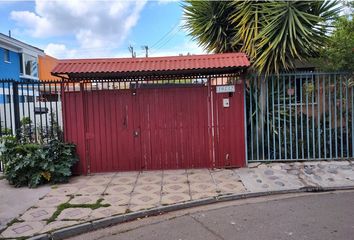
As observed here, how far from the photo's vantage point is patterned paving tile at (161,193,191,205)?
6.48 meters

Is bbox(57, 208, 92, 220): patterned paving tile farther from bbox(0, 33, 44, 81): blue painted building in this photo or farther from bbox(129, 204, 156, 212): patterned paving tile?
bbox(0, 33, 44, 81): blue painted building

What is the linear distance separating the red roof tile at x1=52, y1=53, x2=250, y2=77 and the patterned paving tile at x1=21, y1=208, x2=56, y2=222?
3291mm

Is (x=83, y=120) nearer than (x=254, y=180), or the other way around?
(x=254, y=180)

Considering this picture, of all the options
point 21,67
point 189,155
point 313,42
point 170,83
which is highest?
point 21,67

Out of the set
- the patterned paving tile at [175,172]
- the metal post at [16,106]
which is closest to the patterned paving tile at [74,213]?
the patterned paving tile at [175,172]

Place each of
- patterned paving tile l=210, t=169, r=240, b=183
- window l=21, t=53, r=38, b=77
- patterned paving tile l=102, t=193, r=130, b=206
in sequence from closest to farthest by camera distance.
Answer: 1. patterned paving tile l=102, t=193, r=130, b=206
2. patterned paving tile l=210, t=169, r=240, b=183
3. window l=21, t=53, r=38, b=77

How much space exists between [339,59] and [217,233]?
610 cm

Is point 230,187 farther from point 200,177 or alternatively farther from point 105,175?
point 105,175

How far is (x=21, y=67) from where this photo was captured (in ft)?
93.2

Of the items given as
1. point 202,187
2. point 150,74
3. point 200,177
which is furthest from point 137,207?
point 150,74

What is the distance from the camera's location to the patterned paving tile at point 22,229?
5105 millimetres

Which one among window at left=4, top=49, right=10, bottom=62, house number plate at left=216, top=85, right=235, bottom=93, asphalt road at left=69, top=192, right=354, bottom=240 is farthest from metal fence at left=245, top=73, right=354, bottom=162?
window at left=4, top=49, right=10, bottom=62

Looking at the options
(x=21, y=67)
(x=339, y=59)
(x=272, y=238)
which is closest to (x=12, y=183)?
(x=272, y=238)

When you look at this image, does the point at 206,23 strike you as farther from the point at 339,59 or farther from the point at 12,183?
the point at 12,183
